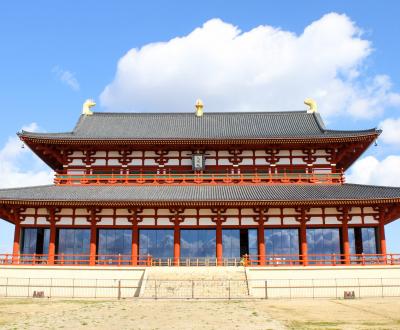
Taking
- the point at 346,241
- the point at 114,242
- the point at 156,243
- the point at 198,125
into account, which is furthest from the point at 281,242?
the point at 198,125

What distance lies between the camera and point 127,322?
15773 mm

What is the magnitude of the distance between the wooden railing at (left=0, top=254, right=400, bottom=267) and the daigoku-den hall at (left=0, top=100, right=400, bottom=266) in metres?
0.09

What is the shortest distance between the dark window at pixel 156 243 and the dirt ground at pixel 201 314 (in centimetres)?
Answer: 751

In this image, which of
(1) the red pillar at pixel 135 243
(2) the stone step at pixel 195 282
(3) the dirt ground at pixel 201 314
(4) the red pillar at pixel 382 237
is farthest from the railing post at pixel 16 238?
(4) the red pillar at pixel 382 237

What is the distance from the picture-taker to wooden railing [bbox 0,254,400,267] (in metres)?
27.7

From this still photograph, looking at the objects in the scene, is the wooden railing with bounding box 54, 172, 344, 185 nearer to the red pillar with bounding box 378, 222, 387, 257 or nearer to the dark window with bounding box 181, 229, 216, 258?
the dark window with bounding box 181, 229, 216, 258

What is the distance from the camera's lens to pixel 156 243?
29469 millimetres

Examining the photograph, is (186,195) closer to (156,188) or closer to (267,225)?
(156,188)

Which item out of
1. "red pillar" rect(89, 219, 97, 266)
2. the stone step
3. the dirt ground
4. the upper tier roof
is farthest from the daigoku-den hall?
the dirt ground

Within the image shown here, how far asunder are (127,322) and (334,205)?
1739 centimetres

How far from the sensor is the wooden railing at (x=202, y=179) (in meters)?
31.3

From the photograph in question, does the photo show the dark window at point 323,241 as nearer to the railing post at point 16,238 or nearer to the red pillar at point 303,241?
the red pillar at point 303,241

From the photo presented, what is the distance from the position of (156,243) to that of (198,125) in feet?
39.4

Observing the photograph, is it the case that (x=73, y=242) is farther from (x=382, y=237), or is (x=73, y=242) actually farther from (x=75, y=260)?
(x=382, y=237)
